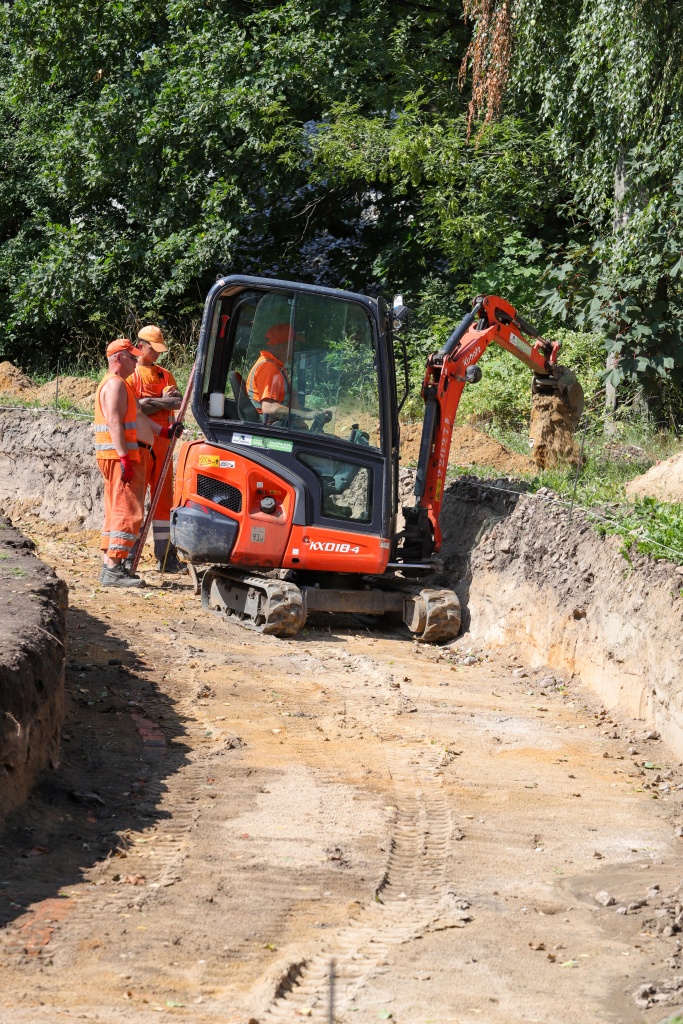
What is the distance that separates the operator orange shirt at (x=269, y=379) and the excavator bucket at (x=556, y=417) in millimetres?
2837

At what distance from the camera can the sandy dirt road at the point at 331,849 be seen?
13.7ft

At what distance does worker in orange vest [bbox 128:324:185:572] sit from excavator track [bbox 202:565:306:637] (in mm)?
1284

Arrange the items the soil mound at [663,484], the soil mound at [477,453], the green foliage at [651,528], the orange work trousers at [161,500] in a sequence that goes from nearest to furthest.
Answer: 1. the green foliage at [651,528]
2. the soil mound at [663,484]
3. the orange work trousers at [161,500]
4. the soil mound at [477,453]

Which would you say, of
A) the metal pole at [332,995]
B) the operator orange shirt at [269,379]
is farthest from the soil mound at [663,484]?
the metal pole at [332,995]

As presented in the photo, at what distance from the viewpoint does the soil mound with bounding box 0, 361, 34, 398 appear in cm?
1641

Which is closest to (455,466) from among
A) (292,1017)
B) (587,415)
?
(587,415)

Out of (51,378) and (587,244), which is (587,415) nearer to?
(587,244)

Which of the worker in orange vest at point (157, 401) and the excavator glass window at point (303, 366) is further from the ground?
the excavator glass window at point (303, 366)

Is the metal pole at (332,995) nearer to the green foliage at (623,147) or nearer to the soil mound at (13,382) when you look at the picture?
the green foliage at (623,147)

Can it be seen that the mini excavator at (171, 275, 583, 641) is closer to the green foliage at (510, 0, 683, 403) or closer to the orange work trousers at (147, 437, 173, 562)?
the orange work trousers at (147, 437, 173, 562)

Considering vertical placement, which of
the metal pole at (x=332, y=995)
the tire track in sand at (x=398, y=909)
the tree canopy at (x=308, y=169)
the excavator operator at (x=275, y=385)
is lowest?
the tire track in sand at (x=398, y=909)

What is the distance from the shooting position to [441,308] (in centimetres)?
1666

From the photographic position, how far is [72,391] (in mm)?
16156

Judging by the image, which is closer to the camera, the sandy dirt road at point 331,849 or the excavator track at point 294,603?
the sandy dirt road at point 331,849
